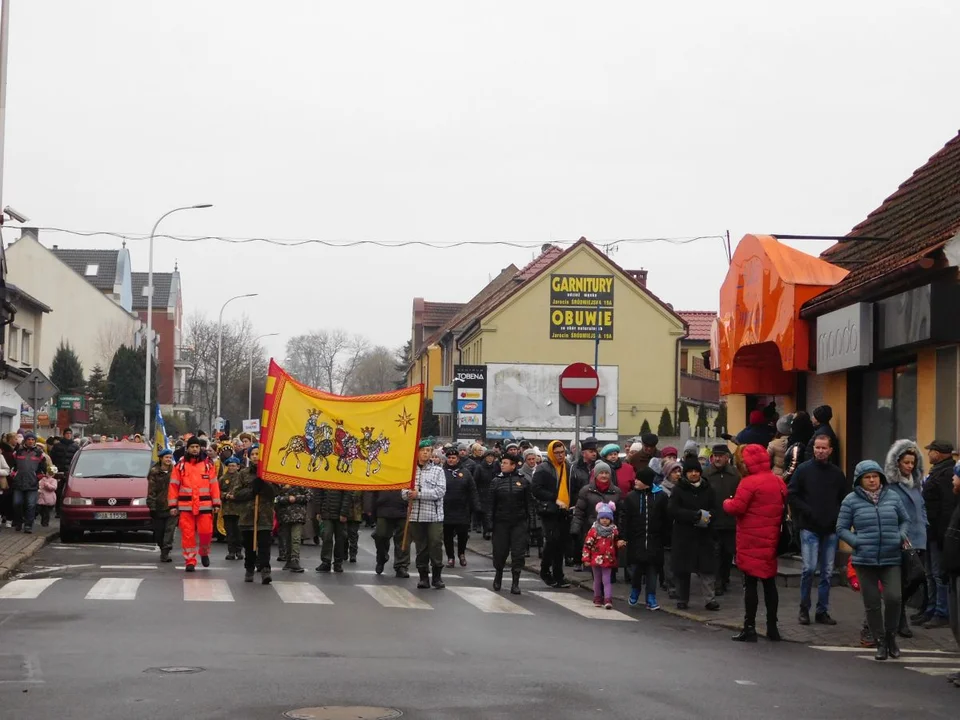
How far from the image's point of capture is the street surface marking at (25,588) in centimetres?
1574

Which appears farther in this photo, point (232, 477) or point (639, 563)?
point (232, 477)

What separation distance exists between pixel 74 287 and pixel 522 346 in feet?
97.0

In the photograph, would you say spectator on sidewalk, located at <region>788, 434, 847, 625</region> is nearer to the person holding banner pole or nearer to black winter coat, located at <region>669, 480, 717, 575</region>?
black winter coat, located at <region>669, 480, 717, 575</region>

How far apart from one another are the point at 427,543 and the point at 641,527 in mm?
3071

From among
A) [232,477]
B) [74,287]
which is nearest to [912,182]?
[232,477]

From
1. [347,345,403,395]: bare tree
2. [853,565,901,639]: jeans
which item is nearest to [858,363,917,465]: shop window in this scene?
[853,565,901,639]: jeans

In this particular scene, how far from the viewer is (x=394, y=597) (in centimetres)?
1681

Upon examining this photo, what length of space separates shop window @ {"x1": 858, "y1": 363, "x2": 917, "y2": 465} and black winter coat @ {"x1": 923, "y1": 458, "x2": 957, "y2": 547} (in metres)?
4.27

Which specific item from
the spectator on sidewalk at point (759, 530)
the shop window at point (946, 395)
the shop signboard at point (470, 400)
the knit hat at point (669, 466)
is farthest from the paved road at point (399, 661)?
the shop signboard at point (470, 400)

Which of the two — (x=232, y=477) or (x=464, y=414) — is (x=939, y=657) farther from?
(x=464, y=414)

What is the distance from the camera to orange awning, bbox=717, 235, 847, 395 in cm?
2050

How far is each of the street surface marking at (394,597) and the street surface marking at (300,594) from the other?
583 mm

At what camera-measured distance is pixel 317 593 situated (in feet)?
55.6

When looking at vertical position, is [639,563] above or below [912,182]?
below
